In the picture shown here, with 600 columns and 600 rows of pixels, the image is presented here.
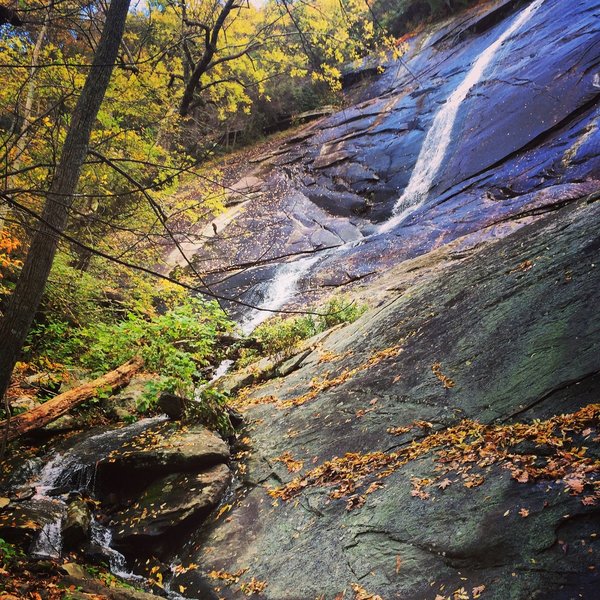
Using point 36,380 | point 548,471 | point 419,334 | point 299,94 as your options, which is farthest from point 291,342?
point 299,94

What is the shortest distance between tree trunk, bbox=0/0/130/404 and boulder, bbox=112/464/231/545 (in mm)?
2095

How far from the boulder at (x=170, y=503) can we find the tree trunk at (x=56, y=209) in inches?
82.5

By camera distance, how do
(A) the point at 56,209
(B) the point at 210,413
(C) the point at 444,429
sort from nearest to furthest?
(A) the point at 56,209
(C) the point at 444,429
(B) the point at 210,413

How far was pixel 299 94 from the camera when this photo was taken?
26.1 meters

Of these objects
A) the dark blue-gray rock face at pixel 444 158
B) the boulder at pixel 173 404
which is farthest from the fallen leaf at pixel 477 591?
the dark blue-gray rock face at pixel 444 158

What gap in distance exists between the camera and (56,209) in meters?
3.80

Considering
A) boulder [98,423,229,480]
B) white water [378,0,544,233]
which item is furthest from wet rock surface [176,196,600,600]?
white water [378,0,544,233]

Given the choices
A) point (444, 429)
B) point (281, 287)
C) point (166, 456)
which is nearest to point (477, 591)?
A: point (444, 429)

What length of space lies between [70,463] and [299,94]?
25188mm

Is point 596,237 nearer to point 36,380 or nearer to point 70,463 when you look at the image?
point 70,463

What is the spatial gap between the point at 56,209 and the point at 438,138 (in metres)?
16.1

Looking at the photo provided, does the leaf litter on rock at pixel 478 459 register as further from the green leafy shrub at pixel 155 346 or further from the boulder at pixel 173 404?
the green leafy shrub at pixel 155 346

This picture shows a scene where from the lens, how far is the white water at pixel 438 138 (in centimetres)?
1566

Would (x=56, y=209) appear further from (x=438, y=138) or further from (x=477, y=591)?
(x=438, y=138)
